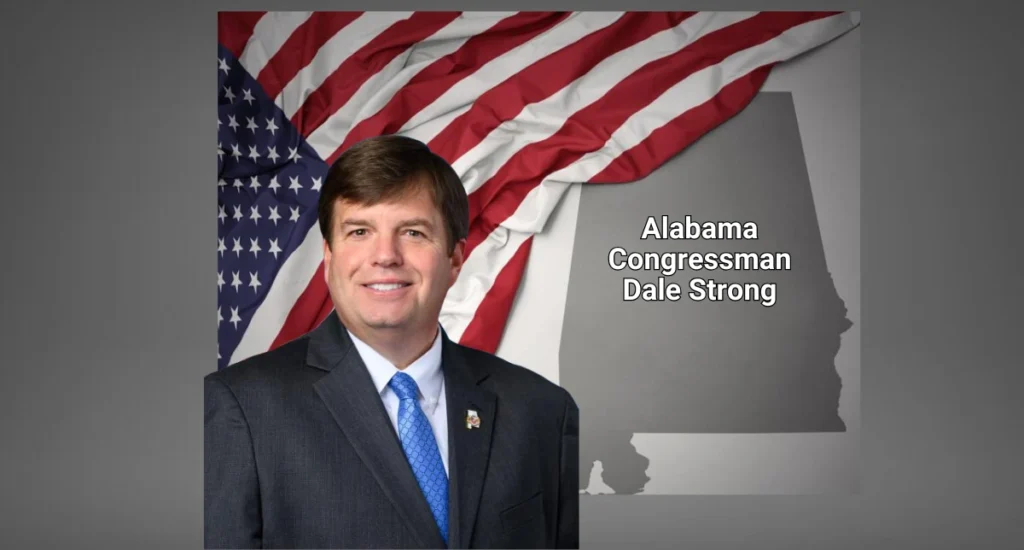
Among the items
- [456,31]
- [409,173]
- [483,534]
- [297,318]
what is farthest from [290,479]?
[456,31]

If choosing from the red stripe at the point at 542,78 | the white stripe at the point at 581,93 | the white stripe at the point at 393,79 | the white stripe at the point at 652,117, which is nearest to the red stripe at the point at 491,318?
the white stripe at the point at 652,117

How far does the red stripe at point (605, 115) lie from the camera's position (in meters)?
4.75

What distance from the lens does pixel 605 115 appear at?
A: 15.8ft

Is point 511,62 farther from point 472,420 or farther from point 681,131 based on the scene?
point 472,420

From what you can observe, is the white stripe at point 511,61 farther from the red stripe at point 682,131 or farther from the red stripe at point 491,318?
the red stripe at point 491,318

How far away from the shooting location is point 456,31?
4.75 m

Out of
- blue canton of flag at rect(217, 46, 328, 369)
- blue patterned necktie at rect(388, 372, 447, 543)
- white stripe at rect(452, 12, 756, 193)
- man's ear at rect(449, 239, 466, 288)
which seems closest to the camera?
blue patterned necktie at rect(388, 372, 447, 543)

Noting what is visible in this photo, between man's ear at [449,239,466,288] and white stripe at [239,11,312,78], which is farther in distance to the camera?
white stripe at [239,11,312,78]

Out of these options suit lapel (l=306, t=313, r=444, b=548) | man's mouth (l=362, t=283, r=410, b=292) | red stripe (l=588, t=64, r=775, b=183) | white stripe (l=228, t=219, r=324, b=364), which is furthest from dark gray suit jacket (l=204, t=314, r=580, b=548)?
red stripe (l=588, t=64, r=775, b=183)

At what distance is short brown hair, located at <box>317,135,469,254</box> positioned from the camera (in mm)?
2998

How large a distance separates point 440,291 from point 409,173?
0.30 metres

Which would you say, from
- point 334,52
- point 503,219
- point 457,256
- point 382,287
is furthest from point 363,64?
point 382,287

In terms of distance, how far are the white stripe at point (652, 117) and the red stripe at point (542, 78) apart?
0.86ft

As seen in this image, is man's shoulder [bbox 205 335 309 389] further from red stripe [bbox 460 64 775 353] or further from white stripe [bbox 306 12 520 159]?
red stripe [bbox 460 64 775 353]
